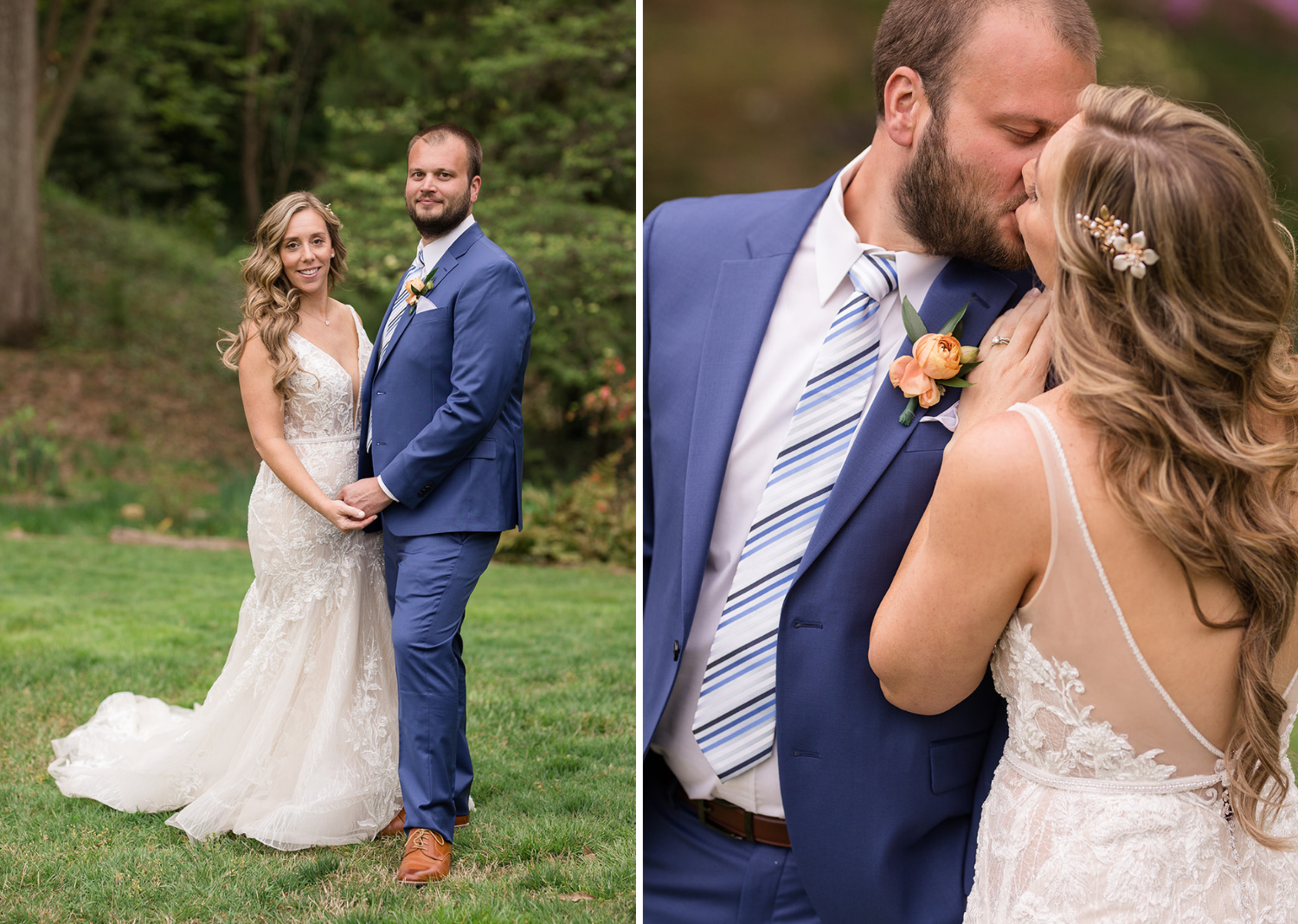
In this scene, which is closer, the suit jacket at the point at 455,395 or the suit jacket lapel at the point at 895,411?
the suit jacket lapel at the point at 895,411

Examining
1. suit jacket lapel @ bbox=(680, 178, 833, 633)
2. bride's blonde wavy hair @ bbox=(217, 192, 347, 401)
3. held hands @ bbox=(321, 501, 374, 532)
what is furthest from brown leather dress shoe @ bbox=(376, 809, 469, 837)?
suit jacket lapel @ bbox=(680, 178, 833, 633)

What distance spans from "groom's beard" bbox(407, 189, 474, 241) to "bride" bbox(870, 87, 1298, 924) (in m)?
2.16

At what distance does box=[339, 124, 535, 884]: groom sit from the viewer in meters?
3.66

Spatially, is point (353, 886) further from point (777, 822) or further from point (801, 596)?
point (801, 596)

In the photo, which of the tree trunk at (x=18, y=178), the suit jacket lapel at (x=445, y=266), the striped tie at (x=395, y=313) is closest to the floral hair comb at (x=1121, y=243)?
the suit jacket lapel at (x=445, y=266)

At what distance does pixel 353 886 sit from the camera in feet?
11.9

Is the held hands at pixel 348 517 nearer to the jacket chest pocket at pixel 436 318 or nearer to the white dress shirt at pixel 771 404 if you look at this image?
the jacket chest pocket at pixel 436 318

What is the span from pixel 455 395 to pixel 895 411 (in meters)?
1.73

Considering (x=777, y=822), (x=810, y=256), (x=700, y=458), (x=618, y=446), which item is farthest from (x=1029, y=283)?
(x=618, y=446)

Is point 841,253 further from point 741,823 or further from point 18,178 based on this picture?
point 18,178

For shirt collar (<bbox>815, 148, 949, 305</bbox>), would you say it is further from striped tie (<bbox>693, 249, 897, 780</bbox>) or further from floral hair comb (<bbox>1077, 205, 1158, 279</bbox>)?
floral hair comb (<bbox>1077, 205, 1158, 279</bbox>)

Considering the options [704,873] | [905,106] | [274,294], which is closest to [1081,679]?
[704,873]

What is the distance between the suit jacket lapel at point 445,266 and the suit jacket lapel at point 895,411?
180 cm

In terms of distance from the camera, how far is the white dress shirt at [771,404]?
8.44ft
